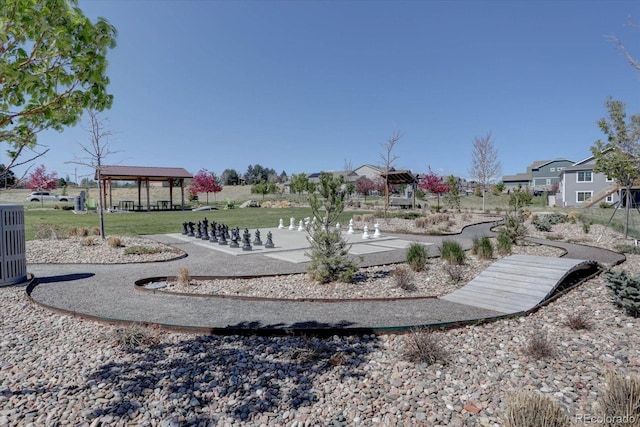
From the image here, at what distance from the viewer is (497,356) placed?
4.26m

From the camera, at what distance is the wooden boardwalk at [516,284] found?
618 centimetres

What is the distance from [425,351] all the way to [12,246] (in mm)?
8956

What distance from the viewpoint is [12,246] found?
25.5ft

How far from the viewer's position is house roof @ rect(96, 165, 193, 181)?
33.3 m

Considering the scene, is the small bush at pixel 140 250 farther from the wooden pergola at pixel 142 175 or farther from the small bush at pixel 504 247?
the wooden pergola at pixel 142 175

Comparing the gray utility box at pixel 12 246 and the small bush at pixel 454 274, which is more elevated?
the gray utility box at pixel 12 246

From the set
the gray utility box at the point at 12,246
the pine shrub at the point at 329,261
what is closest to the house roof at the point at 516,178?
the pine shrub at the point at 329,261

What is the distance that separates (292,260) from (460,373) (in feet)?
23.1

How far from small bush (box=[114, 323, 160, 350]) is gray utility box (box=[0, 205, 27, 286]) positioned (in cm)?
509

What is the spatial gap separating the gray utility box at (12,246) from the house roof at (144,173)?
89.5ft

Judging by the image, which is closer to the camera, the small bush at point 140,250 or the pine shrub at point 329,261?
the pine shrub at point 329,261

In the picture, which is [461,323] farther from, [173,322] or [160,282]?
[160,282]

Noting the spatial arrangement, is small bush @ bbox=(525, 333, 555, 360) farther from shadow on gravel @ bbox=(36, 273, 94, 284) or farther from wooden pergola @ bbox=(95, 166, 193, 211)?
wooden pergola @ bbox=(95, 166, 193, 211)

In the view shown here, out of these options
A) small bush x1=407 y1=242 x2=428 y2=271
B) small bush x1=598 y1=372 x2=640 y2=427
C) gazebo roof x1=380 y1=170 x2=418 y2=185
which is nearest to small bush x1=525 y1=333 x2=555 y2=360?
→ small bush x1=598 y1=372 x2=640 y2=427
